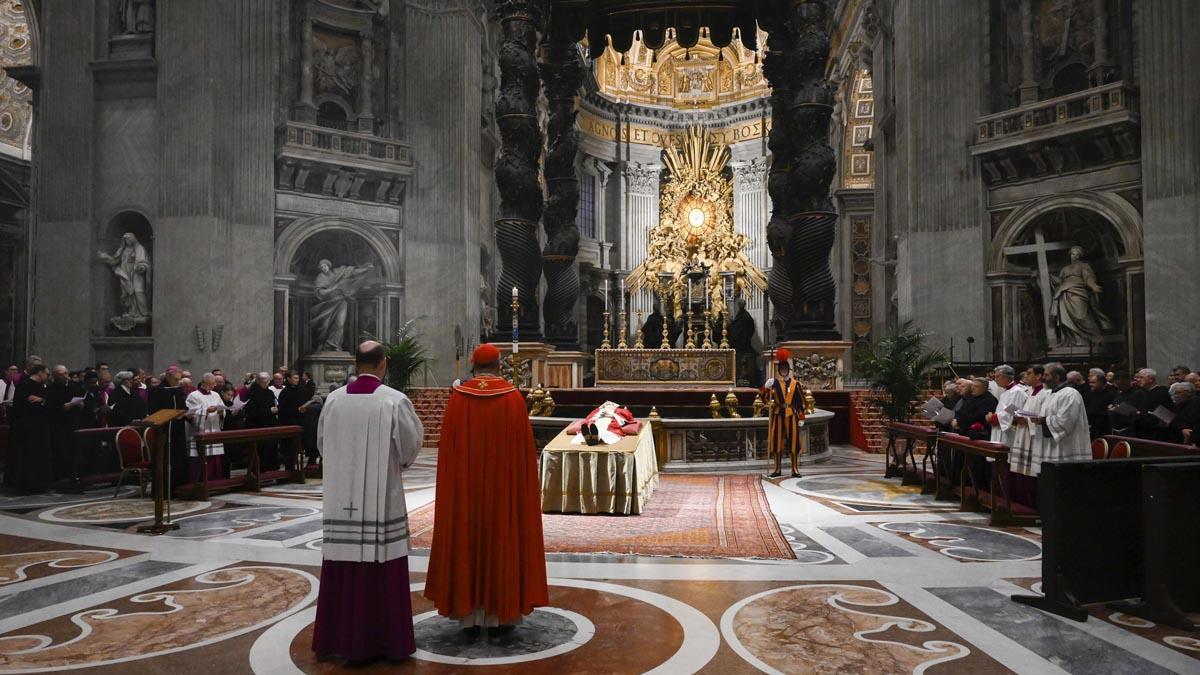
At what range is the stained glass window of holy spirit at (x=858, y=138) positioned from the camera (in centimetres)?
2653

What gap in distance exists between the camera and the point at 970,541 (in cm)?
724

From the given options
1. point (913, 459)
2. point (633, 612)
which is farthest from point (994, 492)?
point (633, 612)

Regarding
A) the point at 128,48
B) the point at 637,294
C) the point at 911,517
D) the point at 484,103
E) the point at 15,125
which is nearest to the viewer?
the point at 911,517

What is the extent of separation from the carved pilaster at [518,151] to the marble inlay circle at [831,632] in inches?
341

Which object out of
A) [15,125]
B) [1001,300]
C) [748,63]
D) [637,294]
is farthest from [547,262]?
[748,63]

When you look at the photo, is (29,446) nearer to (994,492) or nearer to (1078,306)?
(994,492)

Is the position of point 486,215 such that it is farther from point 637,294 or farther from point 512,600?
point 512,600

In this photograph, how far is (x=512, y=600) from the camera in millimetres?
4410

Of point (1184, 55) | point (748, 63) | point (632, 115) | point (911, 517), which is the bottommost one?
point (911, 517)

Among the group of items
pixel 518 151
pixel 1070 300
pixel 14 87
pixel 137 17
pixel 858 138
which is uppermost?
pixel 14 87

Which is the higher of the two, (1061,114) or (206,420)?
(1061,114)

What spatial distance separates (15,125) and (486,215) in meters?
16.1

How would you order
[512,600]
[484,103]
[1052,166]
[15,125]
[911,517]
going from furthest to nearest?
[15,125] < [484,103] < [1052,166] < [911,517] < [512,600]

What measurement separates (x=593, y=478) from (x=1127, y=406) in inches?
259
